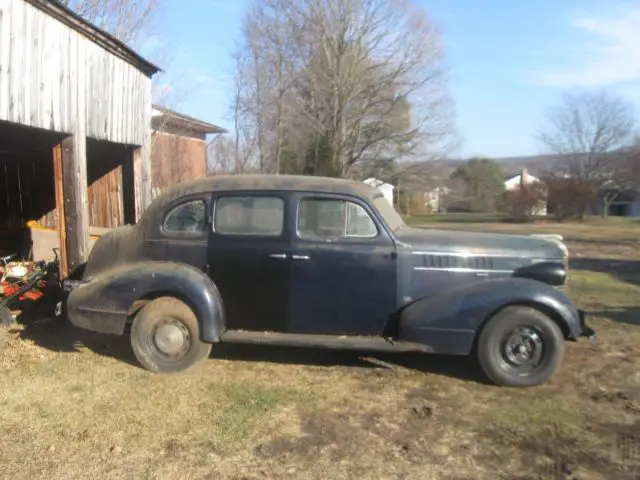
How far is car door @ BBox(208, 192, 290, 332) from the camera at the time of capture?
530cm

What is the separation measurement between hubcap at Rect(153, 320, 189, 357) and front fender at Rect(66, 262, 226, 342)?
21cm

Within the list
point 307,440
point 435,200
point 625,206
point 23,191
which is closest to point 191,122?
point 23,191

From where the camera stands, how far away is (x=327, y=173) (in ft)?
117

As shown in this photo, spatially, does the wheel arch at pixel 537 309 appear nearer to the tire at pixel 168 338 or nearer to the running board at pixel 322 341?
the running board at pixel 322 341

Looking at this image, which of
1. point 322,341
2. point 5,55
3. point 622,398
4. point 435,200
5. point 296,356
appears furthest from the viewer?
point 435,200

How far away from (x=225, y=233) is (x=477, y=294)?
92.7 inches

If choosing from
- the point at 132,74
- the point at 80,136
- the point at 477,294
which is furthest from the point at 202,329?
the point at 132,74

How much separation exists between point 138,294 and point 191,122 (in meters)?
21.4

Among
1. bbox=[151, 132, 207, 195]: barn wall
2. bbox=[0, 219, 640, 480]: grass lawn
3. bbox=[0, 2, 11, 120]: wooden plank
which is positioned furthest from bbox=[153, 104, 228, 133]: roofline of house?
bbox=[0, 219, 640, 480]: grass lawn

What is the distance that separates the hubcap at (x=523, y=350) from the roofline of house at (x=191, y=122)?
66.0 feet

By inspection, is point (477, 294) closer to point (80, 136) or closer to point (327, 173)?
point (80, 136)

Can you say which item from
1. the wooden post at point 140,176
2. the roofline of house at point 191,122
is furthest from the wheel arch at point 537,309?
the roofline of house at point 191,122

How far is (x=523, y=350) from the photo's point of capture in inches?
197

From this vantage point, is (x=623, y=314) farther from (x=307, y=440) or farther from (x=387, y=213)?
(x=307, y=440)
